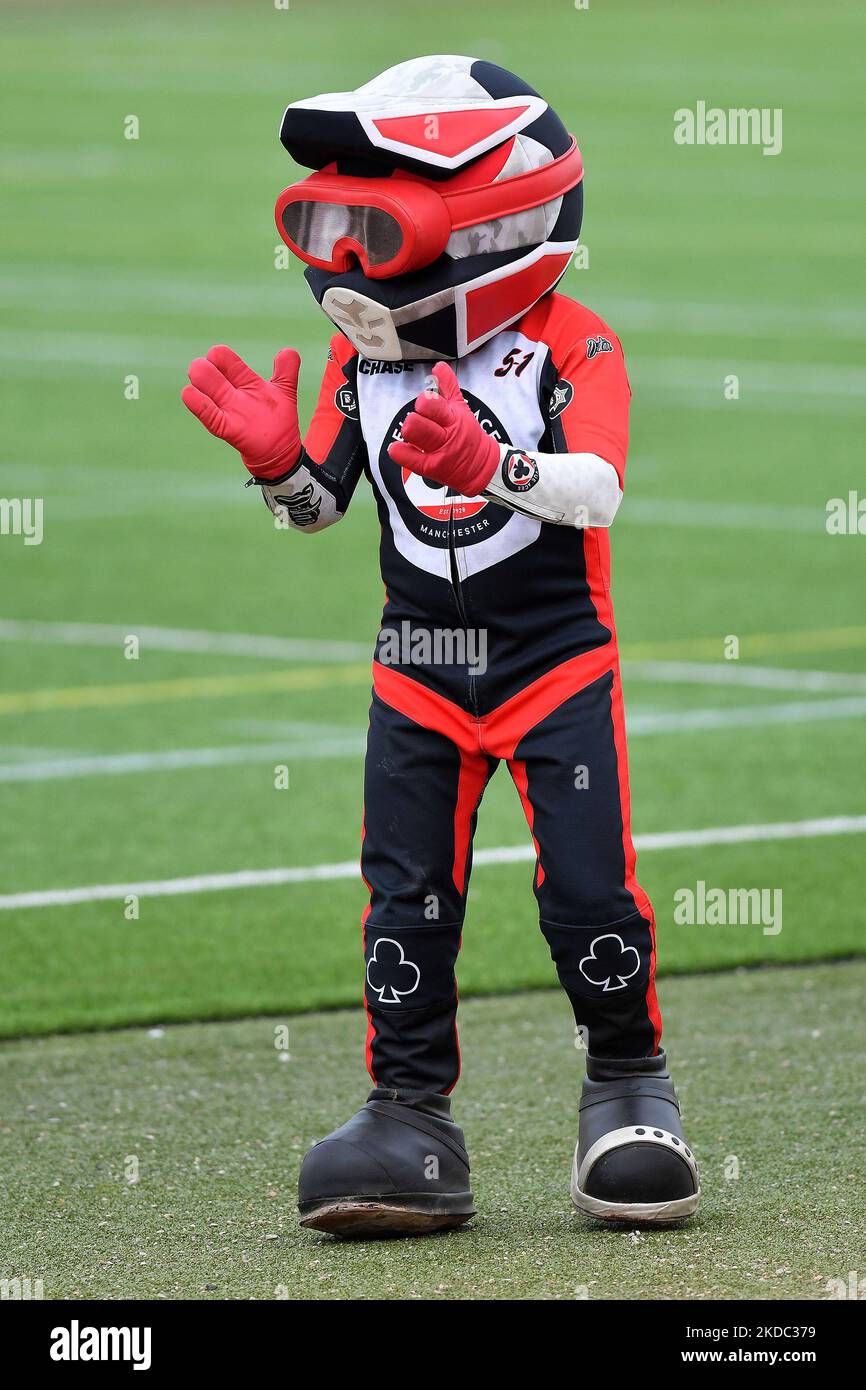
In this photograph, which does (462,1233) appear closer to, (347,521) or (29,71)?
(347,521)

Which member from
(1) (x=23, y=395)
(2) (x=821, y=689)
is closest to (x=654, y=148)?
(1) (x=23, y=395)

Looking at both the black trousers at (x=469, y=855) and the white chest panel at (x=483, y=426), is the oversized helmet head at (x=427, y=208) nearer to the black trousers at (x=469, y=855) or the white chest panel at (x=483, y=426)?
the white chest panel at (x=483, y=426)

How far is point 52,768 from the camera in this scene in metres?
8.71

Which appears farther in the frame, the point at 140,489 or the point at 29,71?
the point at 29,71

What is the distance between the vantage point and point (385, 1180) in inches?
176

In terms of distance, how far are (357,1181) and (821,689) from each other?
5.48 meters

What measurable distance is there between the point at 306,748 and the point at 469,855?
4.23m

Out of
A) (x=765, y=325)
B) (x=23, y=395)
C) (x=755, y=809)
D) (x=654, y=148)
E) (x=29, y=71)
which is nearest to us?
(x=755, y=809)

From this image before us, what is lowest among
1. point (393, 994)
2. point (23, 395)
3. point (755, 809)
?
point (393, 994)

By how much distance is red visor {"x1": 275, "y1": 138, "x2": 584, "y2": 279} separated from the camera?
14.4 ft

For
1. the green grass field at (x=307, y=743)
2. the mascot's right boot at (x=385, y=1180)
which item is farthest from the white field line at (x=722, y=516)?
the mascot's right boot at (x=385, y=1180)

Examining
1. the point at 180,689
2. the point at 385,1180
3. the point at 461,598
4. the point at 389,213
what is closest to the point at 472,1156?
the point at 385,1180

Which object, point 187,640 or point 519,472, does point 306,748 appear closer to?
point 187,640
